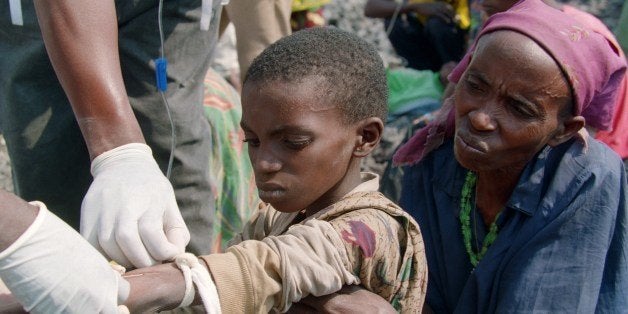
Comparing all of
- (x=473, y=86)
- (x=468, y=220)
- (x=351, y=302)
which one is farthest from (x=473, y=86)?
(x=351, y=302)

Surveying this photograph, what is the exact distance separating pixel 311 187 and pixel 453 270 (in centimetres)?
71

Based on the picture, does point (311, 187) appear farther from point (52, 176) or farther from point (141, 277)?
point (52, 176)

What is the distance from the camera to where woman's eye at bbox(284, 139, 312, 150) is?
198cm

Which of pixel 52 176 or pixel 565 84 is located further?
pixel 52 176

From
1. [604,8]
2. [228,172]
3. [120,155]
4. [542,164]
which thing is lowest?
[604,8]

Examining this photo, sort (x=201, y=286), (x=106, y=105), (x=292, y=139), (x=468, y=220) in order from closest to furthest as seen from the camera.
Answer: (x=201, y=286)
(x=292, y=139)
(x=106, y=105)
(x=468, y=220)

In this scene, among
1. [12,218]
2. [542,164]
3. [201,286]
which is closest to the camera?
[12,218]

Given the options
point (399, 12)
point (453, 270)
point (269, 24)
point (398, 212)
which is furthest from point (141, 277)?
point (399, 12)

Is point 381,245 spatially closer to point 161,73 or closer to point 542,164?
point 542,164

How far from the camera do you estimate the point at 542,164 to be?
2379 mm

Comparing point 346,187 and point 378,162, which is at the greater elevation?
point 346,187

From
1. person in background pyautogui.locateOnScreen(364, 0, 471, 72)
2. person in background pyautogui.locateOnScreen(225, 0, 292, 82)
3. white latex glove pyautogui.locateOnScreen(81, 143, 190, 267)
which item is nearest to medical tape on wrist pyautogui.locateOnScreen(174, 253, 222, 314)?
white latex glove pyautogui.locateOnScreen(81, 143, 190, 267)

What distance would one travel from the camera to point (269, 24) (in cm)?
415

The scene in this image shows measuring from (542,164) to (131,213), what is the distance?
3.73 ft
